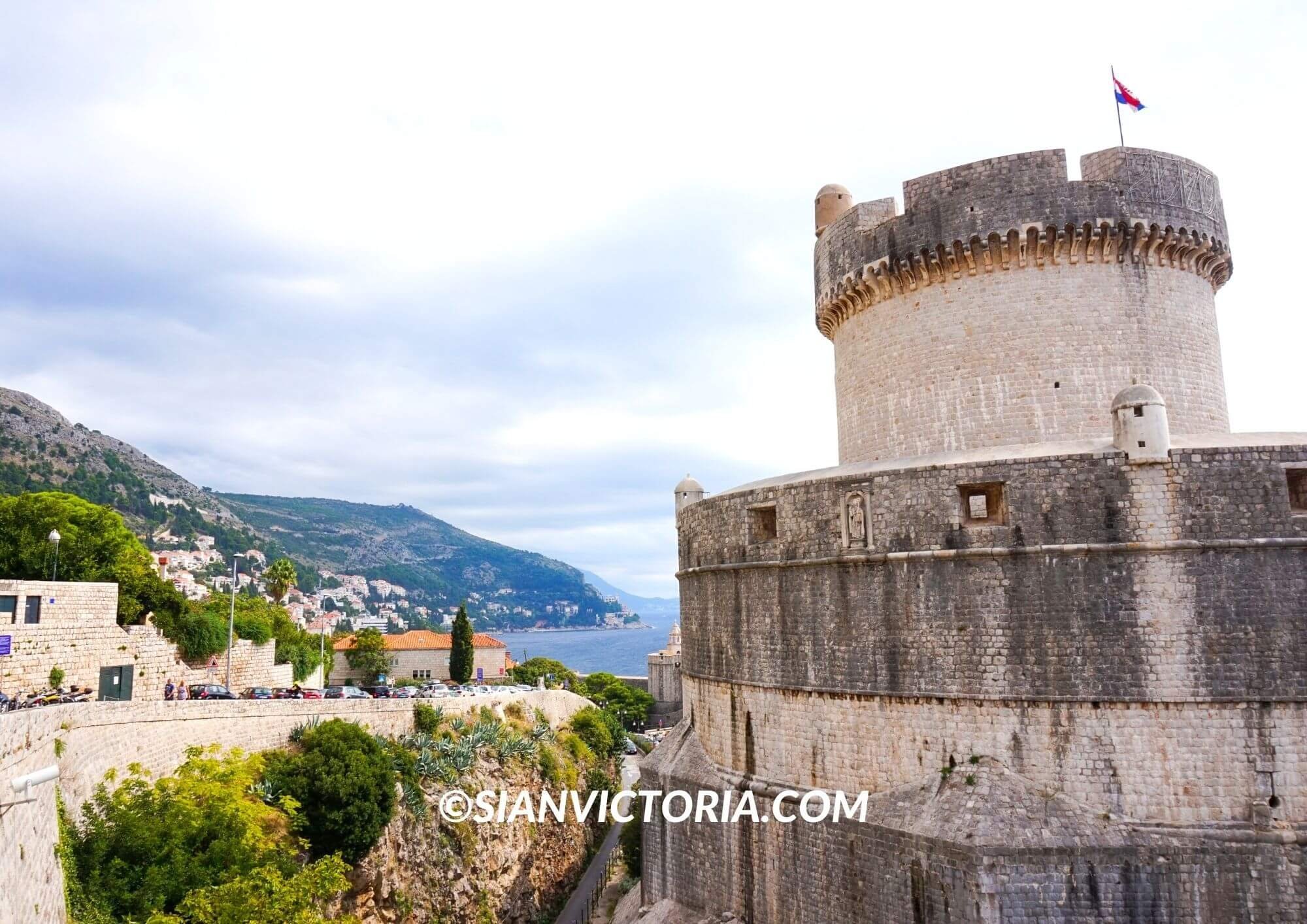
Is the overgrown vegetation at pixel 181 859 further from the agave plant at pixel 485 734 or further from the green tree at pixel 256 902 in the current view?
the agave plant at pixel 485 734

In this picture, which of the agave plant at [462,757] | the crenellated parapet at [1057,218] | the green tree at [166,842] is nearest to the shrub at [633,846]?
the agave plant at [462,757]

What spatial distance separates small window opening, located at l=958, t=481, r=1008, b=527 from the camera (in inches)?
449

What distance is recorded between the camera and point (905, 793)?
447 inches

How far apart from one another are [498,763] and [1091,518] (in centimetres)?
2186

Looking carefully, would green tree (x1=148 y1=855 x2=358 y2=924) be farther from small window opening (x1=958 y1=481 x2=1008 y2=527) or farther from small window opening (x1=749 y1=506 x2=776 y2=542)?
small window opening (x1=958 y1=481 x2=1008 y2=527)

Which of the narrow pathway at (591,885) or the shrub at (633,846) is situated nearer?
the narrow pathway at (591,885)

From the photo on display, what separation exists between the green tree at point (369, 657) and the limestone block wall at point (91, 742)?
2205 centimetres

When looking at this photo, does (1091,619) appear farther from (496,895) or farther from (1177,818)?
(496,895)

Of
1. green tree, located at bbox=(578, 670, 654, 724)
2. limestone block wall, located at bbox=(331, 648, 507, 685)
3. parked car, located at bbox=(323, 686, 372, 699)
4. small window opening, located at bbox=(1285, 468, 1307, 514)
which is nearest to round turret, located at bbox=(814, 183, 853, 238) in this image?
small window opening, located at bbox=(1285, 468, 1307, 514)

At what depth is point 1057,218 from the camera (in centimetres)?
1326

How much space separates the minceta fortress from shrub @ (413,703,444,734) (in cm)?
1260

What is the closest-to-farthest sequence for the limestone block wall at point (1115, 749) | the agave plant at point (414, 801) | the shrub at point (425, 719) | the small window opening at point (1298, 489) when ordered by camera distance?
the limestone block wall at point (1115, 749), the small window opening at point (1298, 489), the agave plant at point (414, 801), the shrub at point (425, 719)

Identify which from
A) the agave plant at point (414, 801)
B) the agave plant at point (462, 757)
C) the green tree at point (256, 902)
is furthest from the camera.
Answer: the agave plant at point (462, 757)

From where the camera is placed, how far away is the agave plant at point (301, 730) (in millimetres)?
21922
